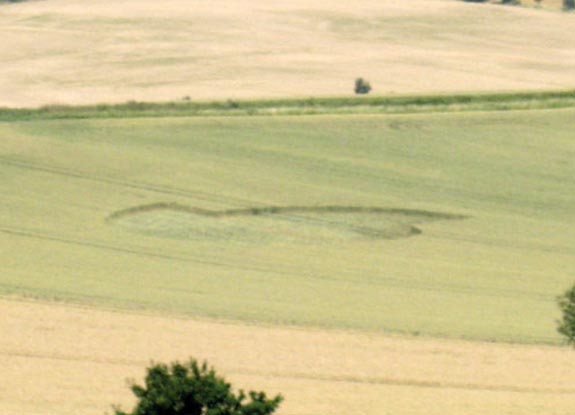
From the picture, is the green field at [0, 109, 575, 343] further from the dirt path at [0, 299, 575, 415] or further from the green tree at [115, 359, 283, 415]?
the green tree at [115, 359, 283, 415]

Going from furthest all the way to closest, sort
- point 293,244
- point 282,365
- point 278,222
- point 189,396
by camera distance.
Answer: point 278,222
point 293,244
point 282,365
point 189,396

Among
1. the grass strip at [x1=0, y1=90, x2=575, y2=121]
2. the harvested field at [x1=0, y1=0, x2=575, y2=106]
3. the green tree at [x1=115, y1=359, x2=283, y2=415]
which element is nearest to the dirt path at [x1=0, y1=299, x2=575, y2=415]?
the green tree at [x1=115, y1=359, x2=283, y2=415]

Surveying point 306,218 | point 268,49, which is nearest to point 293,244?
point 306,218

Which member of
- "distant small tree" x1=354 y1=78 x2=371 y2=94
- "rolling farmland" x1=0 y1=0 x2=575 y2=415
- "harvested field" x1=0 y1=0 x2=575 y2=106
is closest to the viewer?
"rolling farmland" x1=0 y1=0 x2=575 y2=415

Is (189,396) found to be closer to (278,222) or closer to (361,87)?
(278,222)

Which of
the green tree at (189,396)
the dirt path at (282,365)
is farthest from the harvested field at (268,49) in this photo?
the green tree at (189,396)

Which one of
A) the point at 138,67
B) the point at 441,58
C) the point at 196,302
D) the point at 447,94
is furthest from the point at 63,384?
the point at 441,58

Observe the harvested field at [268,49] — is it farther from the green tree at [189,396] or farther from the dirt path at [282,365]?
the green tree at [189,396]
